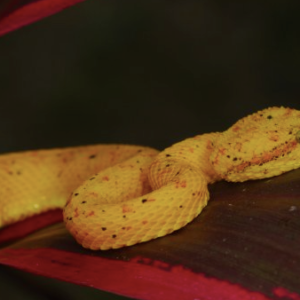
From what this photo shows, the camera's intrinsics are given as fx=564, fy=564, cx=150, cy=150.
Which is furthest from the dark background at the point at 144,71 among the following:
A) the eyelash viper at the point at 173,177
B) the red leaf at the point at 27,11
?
the red leaf at the point at 27,11

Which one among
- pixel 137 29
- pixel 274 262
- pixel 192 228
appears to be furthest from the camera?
pixel 137 29

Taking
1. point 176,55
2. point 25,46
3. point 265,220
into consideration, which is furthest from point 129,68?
point 265,220

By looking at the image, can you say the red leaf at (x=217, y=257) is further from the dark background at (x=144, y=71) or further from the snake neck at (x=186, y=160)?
the dark background at (x=144, y=71)

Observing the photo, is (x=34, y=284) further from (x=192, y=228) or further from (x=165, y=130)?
(x=165, y=130)

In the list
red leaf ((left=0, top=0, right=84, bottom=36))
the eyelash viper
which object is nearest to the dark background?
the eyelash viper

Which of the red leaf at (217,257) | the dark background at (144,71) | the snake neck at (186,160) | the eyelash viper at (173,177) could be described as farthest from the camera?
the dark background at (144,71)

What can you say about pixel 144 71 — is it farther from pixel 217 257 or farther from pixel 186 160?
pixel 217 257

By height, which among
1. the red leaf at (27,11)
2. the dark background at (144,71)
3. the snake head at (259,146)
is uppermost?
Result: the red leaf at (27,11)
